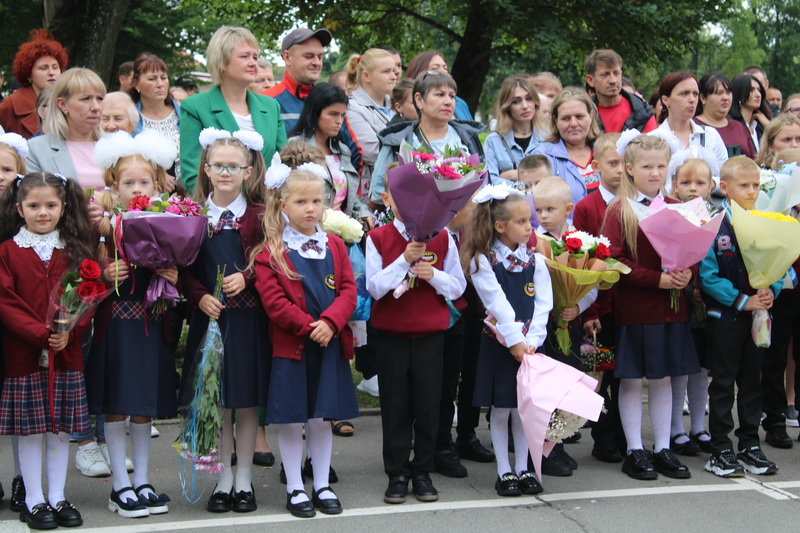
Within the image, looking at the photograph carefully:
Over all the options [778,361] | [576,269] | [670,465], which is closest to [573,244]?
[576,269]

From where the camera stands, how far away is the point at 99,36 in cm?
1220

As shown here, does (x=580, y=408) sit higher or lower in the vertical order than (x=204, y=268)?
lower

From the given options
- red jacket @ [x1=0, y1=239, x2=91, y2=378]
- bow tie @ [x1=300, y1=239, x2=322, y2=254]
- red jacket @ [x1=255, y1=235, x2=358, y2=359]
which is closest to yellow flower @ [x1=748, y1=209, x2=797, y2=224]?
red jacket @ [x1=255, y1=235, x2=358, y2=359]

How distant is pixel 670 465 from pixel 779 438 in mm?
1330

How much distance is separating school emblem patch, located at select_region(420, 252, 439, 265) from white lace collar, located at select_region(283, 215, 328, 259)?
1.89 feet

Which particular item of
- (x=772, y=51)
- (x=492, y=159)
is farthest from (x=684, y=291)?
(x=772, y=51)

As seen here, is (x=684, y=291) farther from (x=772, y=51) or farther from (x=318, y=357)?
(x=772, y=51)

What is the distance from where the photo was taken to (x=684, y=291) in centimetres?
625

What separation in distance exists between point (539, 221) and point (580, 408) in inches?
57.2

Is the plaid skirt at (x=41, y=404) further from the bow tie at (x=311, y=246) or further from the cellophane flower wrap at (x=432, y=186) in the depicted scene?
the cellophane flower wrap at (x=432, y=186)

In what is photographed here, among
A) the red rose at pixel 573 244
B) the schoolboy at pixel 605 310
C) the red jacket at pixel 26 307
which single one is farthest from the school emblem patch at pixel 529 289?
the red jacket at pixel 26 307

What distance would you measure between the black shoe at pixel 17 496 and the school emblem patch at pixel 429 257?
8.48ft

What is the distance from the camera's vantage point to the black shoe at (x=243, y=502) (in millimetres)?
5230

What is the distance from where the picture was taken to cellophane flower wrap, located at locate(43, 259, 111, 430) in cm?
488
